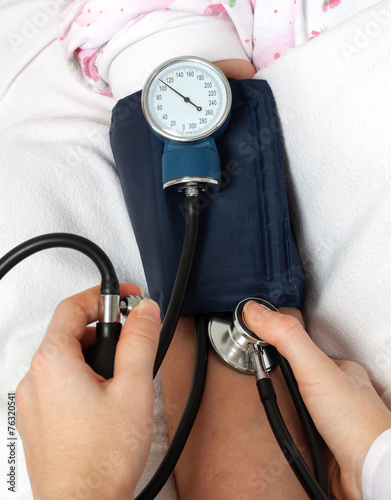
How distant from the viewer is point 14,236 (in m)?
0.70

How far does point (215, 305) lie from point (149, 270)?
109 millimetres

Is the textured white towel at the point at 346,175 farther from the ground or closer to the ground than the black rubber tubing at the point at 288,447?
farther from the ground

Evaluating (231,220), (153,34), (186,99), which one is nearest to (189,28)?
(153,34)

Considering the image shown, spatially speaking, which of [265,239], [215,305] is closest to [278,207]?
[265,239]

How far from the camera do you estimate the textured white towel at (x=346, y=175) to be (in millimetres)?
602

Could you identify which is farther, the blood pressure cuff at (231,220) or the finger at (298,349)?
the blood pressure cuff at (231,220)

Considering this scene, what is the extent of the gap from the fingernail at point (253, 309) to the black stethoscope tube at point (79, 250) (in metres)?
0.19

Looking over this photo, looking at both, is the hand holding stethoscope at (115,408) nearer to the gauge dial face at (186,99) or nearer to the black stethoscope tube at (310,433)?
the black stethoscope tube at (310,433)

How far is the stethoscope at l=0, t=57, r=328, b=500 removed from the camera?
495 mm

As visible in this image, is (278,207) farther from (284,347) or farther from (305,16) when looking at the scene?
(305,16)

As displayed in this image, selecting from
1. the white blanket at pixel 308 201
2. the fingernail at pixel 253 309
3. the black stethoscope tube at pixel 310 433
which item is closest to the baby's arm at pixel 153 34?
the white blanket at pixel 308 201

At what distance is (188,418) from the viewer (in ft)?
1.76

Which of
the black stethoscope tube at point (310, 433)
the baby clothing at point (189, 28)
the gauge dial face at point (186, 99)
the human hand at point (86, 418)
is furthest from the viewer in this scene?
the baby clothing at point (189, 28)

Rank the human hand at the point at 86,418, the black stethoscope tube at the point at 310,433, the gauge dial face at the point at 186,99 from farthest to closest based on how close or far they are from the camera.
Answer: the gauge dial face at the point at 186,99 < the black stethoscope tube at the point at 310,433 < the human hand at the point at 86,418
